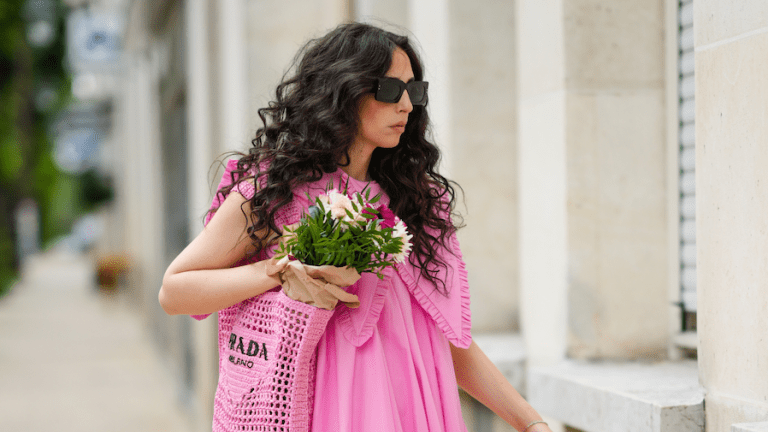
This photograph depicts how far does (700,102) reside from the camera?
2129 mm

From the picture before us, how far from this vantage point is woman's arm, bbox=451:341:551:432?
204 centimetres

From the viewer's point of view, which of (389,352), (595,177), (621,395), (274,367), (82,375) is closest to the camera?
(274,367)

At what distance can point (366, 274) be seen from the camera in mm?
1855

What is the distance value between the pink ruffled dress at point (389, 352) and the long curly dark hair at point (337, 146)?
5cm

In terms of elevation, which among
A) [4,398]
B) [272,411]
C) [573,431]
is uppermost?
[272,411]

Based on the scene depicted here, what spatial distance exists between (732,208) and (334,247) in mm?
1110

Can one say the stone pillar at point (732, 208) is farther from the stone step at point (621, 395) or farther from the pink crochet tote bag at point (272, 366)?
the pink crochet tote bag at point (272, 366)

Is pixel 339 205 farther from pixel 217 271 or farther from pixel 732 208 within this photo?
pixel 732 208

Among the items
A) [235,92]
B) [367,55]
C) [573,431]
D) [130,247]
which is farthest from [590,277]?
[130,247]

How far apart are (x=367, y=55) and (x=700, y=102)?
97 cm

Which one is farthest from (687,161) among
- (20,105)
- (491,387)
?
(20,105)

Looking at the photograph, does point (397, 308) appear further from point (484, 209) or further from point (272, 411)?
point (484, 209)

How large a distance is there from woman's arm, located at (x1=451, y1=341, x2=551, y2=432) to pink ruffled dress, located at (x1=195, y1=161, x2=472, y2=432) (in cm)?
13

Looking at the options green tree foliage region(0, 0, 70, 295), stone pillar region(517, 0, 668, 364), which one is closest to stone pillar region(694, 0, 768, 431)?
stone pillar region(517, 0, 668, 364)
